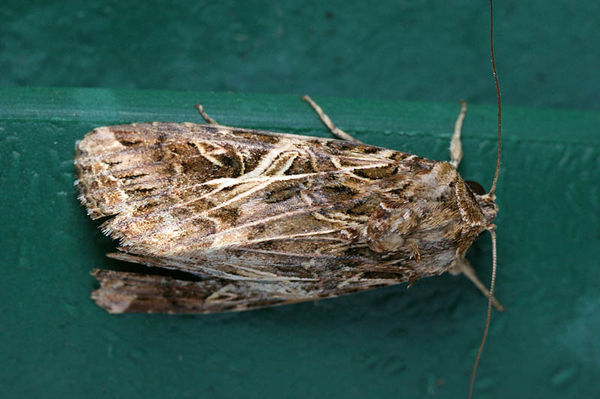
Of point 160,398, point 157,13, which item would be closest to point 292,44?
point 157,13

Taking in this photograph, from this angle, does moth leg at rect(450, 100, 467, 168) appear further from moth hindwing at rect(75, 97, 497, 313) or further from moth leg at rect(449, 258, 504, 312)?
moth leg at rect(449, 258, 504, 312)

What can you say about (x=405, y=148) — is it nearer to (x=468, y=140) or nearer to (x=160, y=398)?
(x=468, y=140)

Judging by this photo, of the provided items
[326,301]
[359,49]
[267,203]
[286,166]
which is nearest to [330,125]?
[286,166]

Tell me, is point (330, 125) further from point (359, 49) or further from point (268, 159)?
point (359, 49)

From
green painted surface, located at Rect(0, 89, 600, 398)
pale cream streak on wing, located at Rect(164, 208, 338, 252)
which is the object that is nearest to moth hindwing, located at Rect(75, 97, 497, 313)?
pale cream streak on wing, located at Rect(164, 208, 338, 252)

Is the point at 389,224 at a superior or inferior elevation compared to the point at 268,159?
inferior

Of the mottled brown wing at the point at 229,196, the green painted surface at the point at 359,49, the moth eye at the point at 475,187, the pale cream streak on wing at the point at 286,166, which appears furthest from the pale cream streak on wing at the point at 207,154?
the green painted surface at the point at 359,49

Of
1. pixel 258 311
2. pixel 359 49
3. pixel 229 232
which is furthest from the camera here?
pixel 359 49
